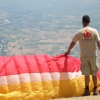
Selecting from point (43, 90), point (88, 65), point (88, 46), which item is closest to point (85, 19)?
point (88, 46)

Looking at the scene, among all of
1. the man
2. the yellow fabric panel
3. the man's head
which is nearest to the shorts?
the man

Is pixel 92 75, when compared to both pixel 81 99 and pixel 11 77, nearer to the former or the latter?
pixel 81 99

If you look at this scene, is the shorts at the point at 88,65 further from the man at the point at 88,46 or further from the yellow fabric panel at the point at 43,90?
the yellow fabric panel at the point at 43,90

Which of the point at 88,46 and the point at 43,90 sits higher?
the point at 88,46

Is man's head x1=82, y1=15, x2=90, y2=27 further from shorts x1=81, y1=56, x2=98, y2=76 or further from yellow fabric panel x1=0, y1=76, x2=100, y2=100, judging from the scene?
yellow fabric panel x1=0, y1=76, x2=100, y2=100

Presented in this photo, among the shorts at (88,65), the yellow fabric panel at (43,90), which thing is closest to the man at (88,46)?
the shorts at (88,65)

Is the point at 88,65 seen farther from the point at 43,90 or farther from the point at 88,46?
the point at 43,90
